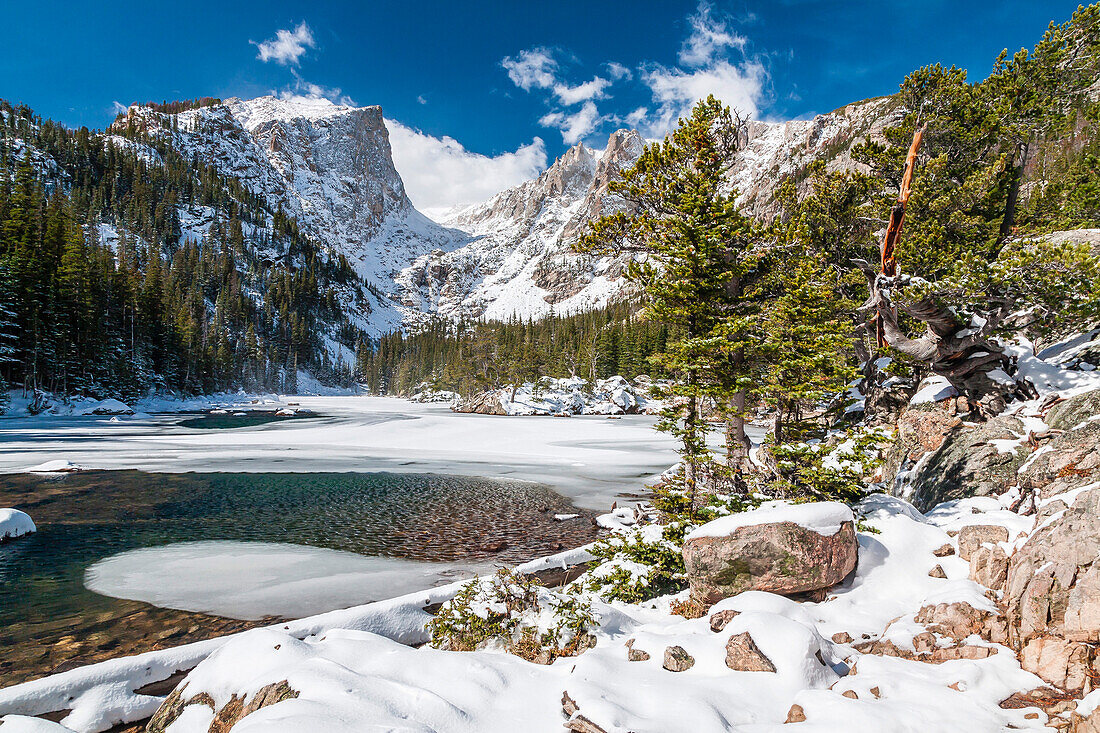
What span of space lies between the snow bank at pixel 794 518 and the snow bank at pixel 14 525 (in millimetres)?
17463

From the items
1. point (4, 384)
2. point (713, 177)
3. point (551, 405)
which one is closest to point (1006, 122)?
point (713, 177)

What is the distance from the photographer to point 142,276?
258 ft

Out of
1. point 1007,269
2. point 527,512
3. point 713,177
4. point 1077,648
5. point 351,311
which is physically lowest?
point 527,512

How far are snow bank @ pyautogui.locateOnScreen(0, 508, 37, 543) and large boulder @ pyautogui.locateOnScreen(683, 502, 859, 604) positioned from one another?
17.4 m

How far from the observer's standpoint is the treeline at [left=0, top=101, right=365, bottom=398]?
48.2 meters

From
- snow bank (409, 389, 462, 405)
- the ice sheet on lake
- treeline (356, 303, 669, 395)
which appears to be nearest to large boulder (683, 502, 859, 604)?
the ice sheet on lake

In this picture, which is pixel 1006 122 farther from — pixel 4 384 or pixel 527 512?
pixel 4 384

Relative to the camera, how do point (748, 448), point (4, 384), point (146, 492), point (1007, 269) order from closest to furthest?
1. point (1007, 269)
2. point (748, 448)
3. point (146, 492)
4. point (4, 384)

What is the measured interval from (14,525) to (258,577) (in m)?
8.20

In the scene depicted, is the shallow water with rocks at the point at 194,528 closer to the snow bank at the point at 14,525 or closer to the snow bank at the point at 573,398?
the snow bank at the point at 14,525

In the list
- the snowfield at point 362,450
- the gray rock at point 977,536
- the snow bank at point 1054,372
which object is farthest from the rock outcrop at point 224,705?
the snow bank at point 1054,372

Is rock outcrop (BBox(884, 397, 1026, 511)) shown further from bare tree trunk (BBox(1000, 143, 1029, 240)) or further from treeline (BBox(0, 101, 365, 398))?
treeline (BBox(0, 101, 365, 398))

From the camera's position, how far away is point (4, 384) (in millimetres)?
42844

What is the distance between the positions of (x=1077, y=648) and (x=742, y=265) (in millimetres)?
7158
